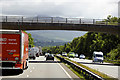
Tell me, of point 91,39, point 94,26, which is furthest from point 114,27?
point 91,39

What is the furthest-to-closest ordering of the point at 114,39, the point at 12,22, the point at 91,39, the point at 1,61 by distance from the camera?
1. the point at 91,39
2. the point at 114,39
3. the point at 12,22
4. the point at 1,61

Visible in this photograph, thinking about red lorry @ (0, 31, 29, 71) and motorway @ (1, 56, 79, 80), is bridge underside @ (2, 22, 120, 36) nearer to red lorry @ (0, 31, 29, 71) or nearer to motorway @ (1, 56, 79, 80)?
motorway @ (1, 56, 79, 80)

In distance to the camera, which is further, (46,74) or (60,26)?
(60,26)

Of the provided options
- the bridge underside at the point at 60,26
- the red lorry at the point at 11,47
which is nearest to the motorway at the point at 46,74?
the red lorry at the point at 11,47

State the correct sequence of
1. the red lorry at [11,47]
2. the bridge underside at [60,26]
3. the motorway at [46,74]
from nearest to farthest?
the motorway at [46,74]
the red lorry at [11,47]
the bridge underside at [60,26]

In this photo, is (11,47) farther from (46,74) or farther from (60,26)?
(60,26)

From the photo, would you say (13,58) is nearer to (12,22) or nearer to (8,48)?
(8,48)

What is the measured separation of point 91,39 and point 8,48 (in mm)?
83144

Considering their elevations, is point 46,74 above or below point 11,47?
below

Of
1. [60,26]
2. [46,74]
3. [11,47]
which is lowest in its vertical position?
[46,74]

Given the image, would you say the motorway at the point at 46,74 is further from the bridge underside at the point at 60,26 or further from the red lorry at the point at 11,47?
the bridge underside at the point at 60,26

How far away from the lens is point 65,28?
4991 centimetres

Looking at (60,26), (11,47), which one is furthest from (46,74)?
(60,26)

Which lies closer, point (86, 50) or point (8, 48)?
point (8, 48)
